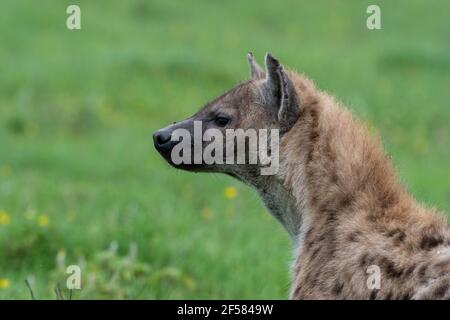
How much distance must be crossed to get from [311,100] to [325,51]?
11.6 m

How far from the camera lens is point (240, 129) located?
507 centimetres

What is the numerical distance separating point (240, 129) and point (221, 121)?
0.14m

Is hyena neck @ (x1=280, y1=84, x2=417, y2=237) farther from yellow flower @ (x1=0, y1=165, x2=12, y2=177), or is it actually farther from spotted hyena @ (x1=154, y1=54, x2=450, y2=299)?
yellow flower @ (x1=0, y1=165, x2=12, y2=177)

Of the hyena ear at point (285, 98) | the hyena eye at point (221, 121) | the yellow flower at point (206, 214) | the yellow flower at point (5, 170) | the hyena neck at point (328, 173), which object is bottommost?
the yellow flower at point (206, 214)

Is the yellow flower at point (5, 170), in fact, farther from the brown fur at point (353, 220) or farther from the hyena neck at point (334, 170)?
the hyena neck at point (334, 170)

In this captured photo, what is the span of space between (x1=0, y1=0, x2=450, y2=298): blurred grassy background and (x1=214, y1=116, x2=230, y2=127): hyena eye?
76 cm

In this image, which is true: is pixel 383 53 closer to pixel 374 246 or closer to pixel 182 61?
pixel 182 61

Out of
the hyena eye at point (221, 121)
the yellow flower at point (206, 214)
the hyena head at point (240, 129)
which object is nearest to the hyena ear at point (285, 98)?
the hyena head at point (240, 129)

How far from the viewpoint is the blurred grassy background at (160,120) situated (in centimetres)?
730

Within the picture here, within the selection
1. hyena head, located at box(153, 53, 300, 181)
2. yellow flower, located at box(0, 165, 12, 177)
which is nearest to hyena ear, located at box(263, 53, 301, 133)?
hyena head, located at box(153, 53, 300, 181)

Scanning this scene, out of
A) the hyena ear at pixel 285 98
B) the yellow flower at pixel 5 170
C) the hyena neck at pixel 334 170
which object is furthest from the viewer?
the yellow flower at pixel 5 170

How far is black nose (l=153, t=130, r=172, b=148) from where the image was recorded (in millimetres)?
5172

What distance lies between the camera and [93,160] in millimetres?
11164
